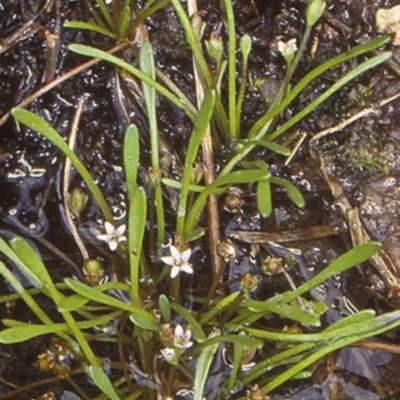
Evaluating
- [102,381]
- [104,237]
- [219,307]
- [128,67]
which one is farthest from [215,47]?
[102,381]

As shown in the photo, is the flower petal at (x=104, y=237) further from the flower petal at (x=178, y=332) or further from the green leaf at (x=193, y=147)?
the flower petal at (x=178, y=332)

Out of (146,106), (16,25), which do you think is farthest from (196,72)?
(16,25)

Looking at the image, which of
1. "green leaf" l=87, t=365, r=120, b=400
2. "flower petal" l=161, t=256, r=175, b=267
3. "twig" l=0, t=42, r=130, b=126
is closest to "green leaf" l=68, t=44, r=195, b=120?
"twig" l=0, t=42, r=130, b=126

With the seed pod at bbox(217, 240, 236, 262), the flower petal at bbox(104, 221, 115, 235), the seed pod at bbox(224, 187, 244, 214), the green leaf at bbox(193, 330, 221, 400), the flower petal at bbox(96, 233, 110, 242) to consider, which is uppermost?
the flower petal at bbox(104, 221, 115, 235)

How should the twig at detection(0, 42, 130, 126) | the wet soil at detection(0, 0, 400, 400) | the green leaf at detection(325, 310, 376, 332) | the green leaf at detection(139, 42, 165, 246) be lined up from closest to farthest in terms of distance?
the green leaf at detection(325, 310, 376, 332) → the green leaf at detection(139, 42, 165, 246) → the wet soil at detection(0, 0, 400, 400) → the twig at detection(0, 42, 130, 126)

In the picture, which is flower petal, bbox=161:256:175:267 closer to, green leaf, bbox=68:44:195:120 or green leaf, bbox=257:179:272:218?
green leaf, bbox=257:179:272:218

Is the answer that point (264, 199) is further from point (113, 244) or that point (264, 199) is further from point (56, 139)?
point (56, 139)
